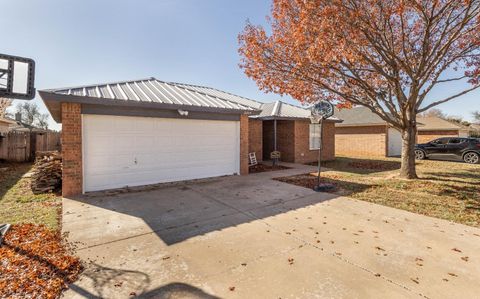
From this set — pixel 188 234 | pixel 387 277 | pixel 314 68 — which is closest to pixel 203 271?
pixel 188 234

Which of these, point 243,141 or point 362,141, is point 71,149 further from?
point 362,141

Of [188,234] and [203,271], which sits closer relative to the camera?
[203,271]

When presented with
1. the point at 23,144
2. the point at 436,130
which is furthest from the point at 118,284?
the point at 436,130

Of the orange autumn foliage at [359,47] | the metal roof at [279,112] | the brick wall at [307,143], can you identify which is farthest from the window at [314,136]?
the orange autumn foliage at [359,47]

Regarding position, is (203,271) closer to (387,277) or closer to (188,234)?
(188,234)

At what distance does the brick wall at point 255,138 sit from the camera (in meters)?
14.1

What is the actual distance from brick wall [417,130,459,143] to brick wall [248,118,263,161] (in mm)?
21491

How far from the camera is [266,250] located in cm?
371

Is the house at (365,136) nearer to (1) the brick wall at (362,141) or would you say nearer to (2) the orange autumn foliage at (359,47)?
(1) the brick wall at (362,141)

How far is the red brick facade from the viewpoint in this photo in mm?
14609

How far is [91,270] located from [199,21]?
32.5 feet

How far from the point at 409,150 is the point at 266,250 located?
868 centimetres

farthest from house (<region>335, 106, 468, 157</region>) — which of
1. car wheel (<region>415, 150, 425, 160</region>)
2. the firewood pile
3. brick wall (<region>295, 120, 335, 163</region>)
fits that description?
the firewood pile

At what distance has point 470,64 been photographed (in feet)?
28.3
